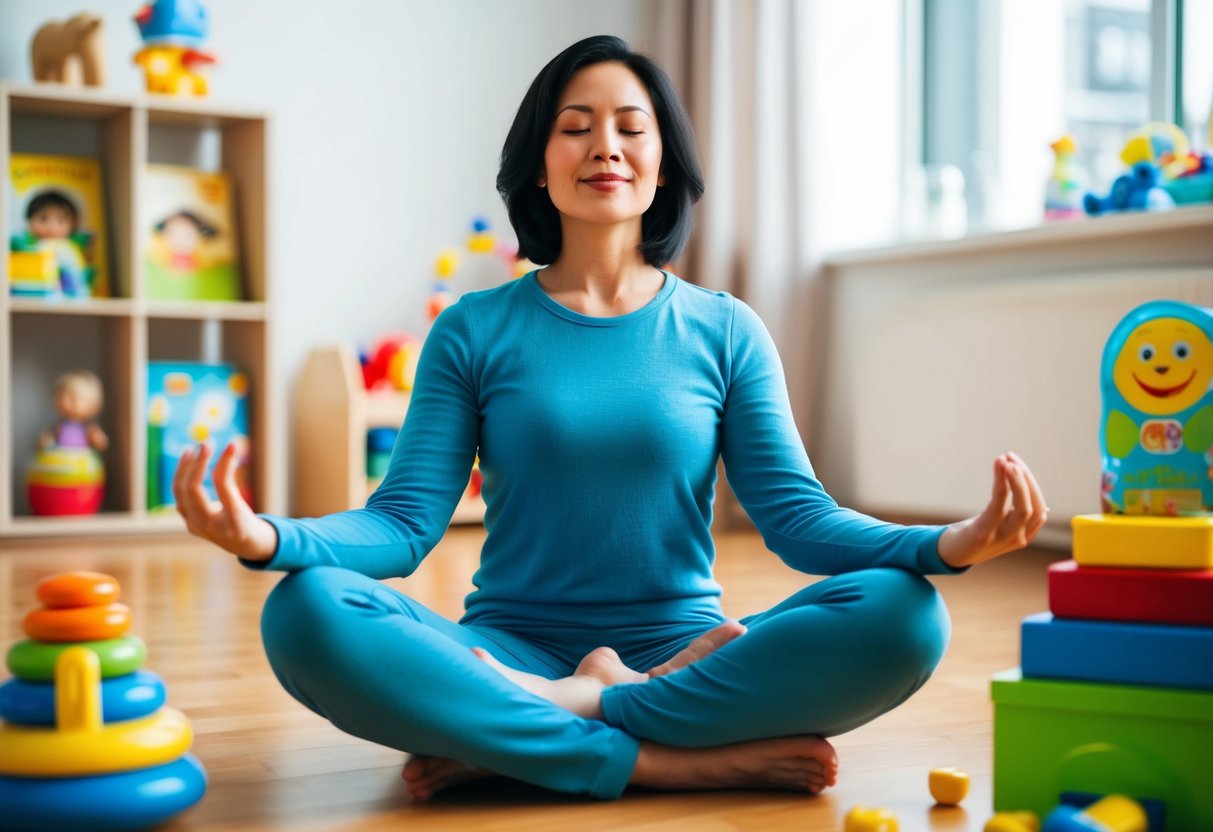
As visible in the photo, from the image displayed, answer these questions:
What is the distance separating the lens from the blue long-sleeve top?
4.25 ft

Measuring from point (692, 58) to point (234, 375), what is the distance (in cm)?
150

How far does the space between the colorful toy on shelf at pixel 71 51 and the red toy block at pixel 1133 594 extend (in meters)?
2.80

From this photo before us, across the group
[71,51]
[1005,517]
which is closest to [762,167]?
[71,51]

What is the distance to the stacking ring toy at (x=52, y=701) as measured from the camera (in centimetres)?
104

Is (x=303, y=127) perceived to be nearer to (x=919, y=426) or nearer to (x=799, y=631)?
(x=919, y=426)

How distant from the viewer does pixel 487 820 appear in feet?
3.59

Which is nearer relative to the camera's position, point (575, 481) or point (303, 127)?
point (575, 481)

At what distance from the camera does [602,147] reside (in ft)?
4.36

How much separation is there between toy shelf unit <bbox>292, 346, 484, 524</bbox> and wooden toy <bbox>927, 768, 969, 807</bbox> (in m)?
2.21

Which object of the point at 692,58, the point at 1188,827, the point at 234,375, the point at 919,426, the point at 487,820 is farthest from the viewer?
the point at 692,58

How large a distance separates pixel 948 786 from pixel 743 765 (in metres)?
0.17

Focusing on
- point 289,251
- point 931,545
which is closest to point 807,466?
point 931,545

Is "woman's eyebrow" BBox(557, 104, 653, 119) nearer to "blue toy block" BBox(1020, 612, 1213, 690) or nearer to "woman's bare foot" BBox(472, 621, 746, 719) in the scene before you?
"woman's bare foot" BBox(472, 621, 746, 719)

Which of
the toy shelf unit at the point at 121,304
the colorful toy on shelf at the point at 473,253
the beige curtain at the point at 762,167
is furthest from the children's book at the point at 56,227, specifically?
the beige curtain at the point at 762,167
